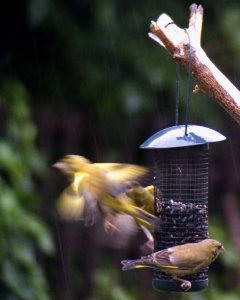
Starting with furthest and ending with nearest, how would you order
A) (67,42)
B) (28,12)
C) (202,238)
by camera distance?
(67,42) → (28,12) → (202,238)

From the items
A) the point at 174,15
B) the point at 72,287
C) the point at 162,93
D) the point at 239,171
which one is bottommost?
the point at 72,287

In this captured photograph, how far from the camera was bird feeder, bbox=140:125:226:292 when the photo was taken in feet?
10.9

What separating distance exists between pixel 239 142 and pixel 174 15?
985 mm

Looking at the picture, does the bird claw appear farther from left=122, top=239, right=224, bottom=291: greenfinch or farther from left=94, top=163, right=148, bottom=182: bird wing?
left=94, top=163, right=148, bottom=182: bird wing

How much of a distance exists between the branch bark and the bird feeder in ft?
0.86

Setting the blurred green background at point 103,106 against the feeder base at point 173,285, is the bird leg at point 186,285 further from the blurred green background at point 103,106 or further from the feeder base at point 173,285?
the blurred green background at point 103,106

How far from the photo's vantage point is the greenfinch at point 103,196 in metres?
3.38

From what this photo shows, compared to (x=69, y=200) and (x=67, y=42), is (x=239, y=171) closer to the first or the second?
(x=67, y=42)

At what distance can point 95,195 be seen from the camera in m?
3.48

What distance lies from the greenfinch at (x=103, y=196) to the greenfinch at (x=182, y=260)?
21 cm

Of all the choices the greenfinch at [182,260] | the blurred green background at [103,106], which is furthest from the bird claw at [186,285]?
the blurred green background at [103,106]

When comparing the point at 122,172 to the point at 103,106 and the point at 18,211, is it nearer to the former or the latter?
the point at 18,211

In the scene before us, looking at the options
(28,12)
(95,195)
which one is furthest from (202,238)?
(28,12)

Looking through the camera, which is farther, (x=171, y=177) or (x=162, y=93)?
(x=162, y=93)
